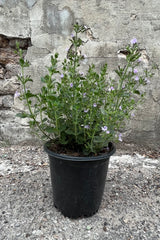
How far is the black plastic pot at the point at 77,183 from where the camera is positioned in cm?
141

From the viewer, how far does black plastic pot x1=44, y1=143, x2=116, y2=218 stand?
4.63 feet

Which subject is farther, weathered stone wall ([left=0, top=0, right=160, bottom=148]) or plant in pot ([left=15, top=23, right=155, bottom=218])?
weathered stone wall ([left=0, top=0, right=160, bottom=148])

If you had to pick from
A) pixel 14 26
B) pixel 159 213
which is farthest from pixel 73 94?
pixel 14 26

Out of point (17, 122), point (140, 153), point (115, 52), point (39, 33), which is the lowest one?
point (140, 153)

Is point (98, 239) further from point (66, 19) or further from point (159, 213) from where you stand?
point (66, 19)

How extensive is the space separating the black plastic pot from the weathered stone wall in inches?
51.9

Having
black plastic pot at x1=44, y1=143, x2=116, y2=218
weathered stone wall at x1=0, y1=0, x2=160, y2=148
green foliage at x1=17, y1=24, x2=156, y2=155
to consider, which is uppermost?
weathered stone wall at x1=0, y1=0, x2=160, y2=148

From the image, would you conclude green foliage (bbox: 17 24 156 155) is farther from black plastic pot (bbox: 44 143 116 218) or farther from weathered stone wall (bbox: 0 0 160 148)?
weathered stone wall (bbox: 0 0 160 148)

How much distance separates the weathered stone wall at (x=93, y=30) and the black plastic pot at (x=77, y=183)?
1.32 m

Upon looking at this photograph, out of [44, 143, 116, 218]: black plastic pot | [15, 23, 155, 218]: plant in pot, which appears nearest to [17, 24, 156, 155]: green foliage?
[15, 23, 155, 218]: plant in pot

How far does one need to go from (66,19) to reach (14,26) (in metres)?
0.65

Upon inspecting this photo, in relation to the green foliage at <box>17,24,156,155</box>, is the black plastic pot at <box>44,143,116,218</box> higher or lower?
lower

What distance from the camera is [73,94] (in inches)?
56.8

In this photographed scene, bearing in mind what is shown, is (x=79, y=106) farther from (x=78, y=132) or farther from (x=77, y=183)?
(x=77, y=183)
